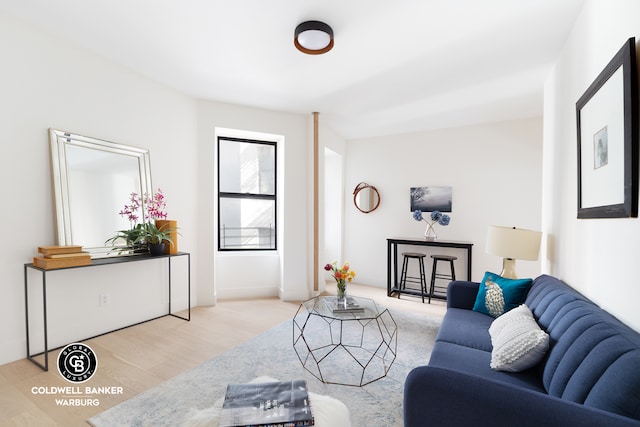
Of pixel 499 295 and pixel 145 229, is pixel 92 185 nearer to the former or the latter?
pixel 145 229

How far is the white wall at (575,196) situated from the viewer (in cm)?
133

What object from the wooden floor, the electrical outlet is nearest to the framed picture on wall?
the wooden floor

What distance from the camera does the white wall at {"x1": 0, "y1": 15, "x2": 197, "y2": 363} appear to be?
2.28 m

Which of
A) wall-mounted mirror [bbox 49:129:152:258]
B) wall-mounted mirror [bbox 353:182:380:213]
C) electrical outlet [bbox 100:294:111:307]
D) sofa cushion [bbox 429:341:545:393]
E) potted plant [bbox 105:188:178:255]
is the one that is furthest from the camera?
wall-mounted mirror [bbox 353:182:380:213]

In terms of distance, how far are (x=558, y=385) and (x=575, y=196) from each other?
1412 mm

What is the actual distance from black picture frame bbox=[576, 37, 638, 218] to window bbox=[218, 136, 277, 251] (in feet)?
11.9

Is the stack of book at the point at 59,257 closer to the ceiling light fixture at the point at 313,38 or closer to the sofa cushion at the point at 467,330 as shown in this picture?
the ceiling light fixture at the point at 313,38

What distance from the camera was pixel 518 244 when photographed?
101 inches

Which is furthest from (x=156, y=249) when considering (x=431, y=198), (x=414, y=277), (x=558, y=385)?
(x=431, y=198)

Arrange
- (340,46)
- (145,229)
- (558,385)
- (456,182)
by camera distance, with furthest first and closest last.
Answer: (456,182) → (145,229) → (340,46) → (558,385)

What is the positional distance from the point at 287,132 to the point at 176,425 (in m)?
3.51

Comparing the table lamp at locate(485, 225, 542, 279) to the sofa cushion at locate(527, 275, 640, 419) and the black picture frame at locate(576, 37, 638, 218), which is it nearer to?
the black picture frame at locate(576, 37, 638, 218)

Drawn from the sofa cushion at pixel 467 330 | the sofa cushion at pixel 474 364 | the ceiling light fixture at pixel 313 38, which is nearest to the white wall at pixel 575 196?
the sofa cushion at pixel 474 364

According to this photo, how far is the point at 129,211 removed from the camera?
298cm
